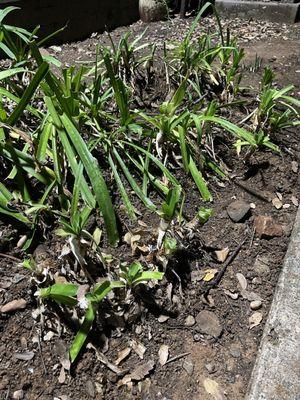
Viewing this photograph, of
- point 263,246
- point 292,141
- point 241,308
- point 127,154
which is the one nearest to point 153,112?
point 127,154

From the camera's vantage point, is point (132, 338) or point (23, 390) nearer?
point (23, 390)

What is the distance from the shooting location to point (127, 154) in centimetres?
225

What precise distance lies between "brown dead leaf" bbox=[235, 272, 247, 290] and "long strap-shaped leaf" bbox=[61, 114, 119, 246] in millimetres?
621

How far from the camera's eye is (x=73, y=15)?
4.51 meters

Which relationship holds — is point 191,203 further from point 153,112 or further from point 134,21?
point 134,21

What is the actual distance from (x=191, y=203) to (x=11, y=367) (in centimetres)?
119

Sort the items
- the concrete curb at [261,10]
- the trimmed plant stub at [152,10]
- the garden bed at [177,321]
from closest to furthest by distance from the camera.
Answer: the garden bed at [177,321] < the concrete curb at [261,10] < the trimmed plant stub at [152,10]

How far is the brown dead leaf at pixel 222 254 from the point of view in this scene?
80.7 inches

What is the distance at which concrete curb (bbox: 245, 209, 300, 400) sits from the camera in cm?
150

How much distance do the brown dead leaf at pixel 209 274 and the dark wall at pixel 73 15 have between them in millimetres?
3201

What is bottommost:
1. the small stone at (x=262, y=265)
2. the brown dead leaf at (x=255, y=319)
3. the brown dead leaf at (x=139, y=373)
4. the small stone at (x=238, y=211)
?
the brown dead leaf at (x=139, y=373)

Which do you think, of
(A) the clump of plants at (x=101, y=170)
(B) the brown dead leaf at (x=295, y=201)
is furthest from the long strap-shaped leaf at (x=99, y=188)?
(B) the brown dead leaf at (x=295, y=201)

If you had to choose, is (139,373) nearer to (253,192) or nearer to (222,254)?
(222,254)

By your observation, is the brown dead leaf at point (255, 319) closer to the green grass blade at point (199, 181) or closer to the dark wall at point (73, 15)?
the green grass blade at point (199, 181)
